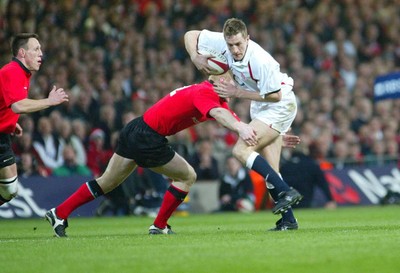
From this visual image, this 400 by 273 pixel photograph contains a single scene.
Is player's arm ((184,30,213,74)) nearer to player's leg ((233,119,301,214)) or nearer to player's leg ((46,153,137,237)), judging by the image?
player's leg ((233,119,301,214))

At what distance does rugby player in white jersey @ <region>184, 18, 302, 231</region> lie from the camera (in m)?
10.3

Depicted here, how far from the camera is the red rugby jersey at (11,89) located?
Answer: 1045 centimetres

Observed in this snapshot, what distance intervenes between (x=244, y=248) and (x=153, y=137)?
8.86 feet

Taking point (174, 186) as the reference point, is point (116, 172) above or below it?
above

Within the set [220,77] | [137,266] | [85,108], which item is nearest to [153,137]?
[220,77]

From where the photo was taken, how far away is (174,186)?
10.9 metres

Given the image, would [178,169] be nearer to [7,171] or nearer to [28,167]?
[7,171]

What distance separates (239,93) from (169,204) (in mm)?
1519

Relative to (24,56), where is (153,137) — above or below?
below

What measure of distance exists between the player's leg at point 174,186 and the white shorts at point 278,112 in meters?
1.03

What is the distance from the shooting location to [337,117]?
→ 21375 mm

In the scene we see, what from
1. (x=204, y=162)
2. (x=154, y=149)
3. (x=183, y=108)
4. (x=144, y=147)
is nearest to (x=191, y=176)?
(x=154, y=149)

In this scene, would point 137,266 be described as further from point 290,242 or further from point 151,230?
point 151,230

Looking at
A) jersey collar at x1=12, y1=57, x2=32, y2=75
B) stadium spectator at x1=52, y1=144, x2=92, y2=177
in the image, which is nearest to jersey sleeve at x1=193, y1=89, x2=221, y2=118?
jersey collar at x1=12, y1=57, x2=32, y2=75
